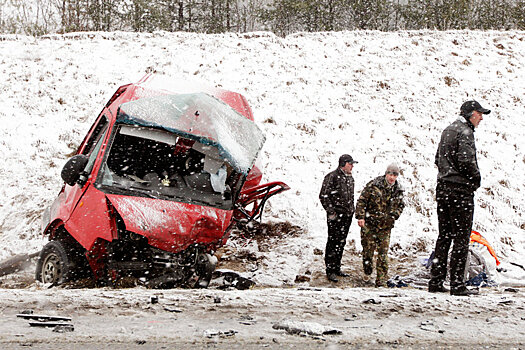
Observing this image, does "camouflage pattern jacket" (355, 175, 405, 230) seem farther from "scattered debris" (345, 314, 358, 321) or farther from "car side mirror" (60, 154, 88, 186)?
"car side mirror" (60, 154, 88, 186)

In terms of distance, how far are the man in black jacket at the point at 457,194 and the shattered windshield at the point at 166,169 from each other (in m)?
2.39

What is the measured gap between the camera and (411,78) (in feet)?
50.8

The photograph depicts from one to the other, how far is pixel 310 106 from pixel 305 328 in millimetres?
11631

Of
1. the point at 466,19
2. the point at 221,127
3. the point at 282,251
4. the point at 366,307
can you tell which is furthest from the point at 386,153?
the point at 466,19

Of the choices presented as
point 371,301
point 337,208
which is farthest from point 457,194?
point 337,208

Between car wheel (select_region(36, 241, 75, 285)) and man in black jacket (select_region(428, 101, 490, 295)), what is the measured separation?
3997 millimetres

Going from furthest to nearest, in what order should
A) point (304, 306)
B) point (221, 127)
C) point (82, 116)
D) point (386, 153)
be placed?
point (82, 116) → point (386, 153) → point (221, 127) → point (304, 306)

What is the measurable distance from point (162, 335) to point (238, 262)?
16.0ft

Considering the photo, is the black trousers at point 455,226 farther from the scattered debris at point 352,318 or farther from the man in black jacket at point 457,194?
the scattered debris at point 352,318

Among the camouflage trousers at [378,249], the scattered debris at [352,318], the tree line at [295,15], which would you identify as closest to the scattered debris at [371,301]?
the scattered debris at [352,318]

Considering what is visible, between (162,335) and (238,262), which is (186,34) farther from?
(162,335)

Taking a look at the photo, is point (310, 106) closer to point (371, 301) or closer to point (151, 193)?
point (151, 193)

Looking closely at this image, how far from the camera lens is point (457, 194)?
4590 millimetres

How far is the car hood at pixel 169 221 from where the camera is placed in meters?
4.33
